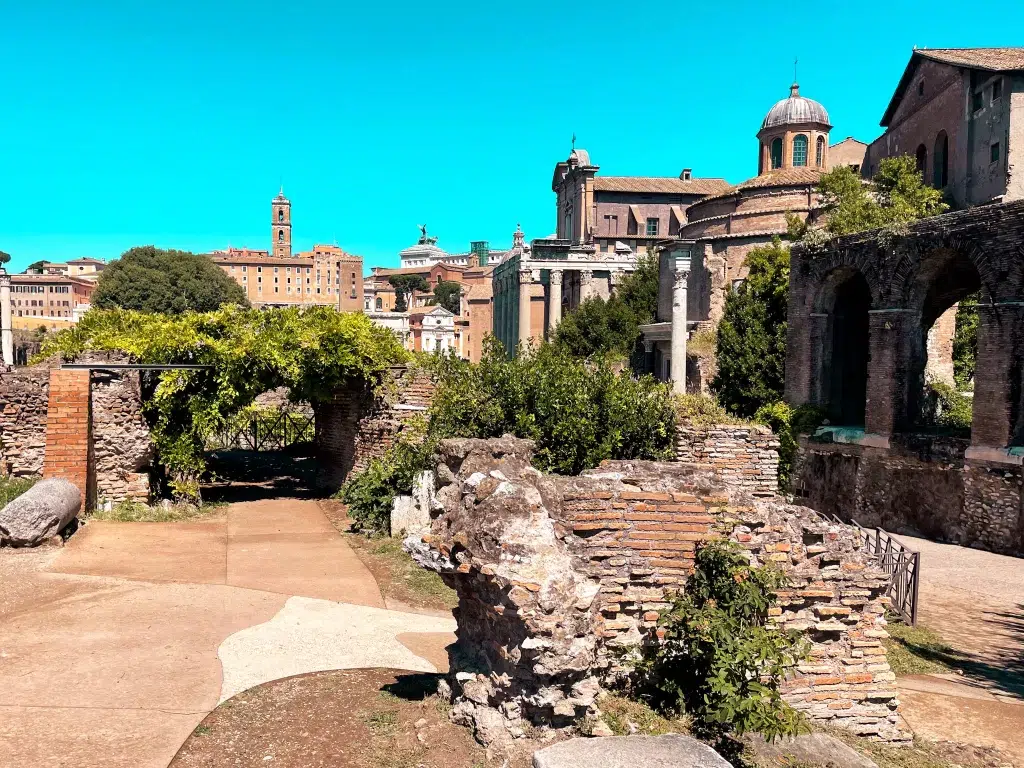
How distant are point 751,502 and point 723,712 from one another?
1.53 meters

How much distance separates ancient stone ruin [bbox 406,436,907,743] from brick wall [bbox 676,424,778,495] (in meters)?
4.98

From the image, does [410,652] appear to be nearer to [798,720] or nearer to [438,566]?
[438,566]

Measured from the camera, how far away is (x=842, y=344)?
70.6 ft

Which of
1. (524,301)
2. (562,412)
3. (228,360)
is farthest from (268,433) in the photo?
(524,301)

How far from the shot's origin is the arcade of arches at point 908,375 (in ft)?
49.4

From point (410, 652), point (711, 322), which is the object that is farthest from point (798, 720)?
point (711, 322)

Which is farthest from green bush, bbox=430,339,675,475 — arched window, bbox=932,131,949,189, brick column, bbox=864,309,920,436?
arched window, bbox=932,131,949,189

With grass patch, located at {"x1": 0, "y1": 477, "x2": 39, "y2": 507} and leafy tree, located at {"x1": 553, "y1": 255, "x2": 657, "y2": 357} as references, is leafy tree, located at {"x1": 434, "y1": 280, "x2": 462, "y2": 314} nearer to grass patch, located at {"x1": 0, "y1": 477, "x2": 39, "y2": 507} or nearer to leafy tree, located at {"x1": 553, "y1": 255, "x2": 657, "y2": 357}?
leafy tree, located at {"x1": 553, "y1": 255, "x2": 657, "y2": 357}

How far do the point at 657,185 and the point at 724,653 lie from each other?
191 feet

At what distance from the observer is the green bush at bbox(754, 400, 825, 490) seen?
19.6m

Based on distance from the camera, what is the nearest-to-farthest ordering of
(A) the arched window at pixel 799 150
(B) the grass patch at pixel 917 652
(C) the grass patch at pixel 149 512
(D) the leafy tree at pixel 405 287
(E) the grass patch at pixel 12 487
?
(B) the grass patch at pixel 917 652 < (E) the grass patch at pixel 12 487 < (C) the grass patch at pixel 149 512 < (A) the arched window at pixel 799 150 < (D) the leafy tree at pixel 405 287

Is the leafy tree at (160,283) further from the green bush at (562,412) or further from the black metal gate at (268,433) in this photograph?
the green bush at (562,412)

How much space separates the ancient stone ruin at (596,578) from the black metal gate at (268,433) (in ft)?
48.7

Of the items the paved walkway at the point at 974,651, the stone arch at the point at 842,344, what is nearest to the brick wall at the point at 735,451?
the paved walkway at the point at 974,651
